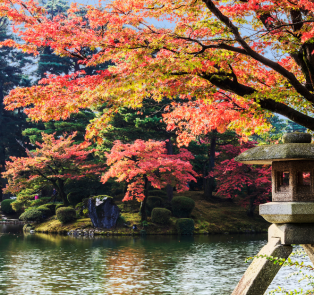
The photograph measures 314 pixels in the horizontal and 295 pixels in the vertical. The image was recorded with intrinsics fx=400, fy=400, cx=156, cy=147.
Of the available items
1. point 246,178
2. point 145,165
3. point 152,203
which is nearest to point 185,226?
point 152,203

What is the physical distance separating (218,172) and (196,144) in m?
2.86

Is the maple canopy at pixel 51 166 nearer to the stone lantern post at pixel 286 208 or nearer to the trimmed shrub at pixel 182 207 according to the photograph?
the trimmed shrub at pixel 182 207

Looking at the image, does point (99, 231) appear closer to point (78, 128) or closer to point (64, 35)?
point (78, 128)

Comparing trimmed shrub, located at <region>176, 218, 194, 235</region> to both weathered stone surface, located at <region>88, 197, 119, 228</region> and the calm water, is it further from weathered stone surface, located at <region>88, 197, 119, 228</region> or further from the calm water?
weathered stone surface, located at <region>88, 197, 119, 228</region>

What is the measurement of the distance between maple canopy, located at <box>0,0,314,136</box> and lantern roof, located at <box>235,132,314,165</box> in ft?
5.02

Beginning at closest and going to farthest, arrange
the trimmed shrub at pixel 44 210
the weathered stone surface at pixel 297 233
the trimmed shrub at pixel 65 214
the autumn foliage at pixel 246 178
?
1. the weathered stone surface at pixel 297 233
2. the trimmed shrub at pixel 65 214
3. the autumn foliage at pixel 246 178
4. the trimmed shrub at pixel 44 210

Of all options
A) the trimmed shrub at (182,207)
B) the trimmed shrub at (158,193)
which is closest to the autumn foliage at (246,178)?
the trimmed shrub at (182,207)

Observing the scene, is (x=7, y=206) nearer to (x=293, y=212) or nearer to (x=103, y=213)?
(x=103, y=213)

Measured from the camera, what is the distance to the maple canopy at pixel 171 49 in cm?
595

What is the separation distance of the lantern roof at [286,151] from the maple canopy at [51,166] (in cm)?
1613

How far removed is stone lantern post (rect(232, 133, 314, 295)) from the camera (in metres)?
4.74

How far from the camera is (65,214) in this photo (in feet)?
65.3

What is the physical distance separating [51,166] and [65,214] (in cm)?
297

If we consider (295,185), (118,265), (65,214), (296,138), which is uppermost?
→ (296,138)
